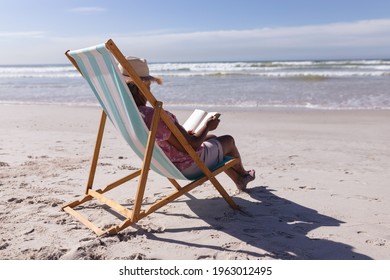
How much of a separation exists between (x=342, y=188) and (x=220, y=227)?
1.56 meters

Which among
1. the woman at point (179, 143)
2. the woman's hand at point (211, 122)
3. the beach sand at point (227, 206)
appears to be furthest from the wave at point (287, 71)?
the woman's hand at point (211, 122)

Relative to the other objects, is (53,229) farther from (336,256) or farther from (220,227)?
(336,256)

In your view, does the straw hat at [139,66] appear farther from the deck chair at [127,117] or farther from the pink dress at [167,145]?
the pink dress at [167,145]

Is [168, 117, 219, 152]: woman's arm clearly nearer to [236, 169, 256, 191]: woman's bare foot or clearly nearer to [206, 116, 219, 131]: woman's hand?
[206, 116, 219, 131]: woman's hand

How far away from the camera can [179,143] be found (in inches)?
Result: 124

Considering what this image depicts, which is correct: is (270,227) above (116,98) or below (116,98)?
below

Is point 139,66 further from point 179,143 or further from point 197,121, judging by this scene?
point 197,121

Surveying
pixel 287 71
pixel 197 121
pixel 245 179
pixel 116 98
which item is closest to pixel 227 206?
pixel 245 179

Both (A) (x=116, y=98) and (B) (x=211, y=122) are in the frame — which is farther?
(B) (x=211, y=122)

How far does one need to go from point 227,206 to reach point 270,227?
0.54 metres

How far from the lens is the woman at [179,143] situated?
9.88ft

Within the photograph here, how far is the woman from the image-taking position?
3.01 m

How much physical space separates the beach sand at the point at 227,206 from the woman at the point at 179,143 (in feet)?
1.46
